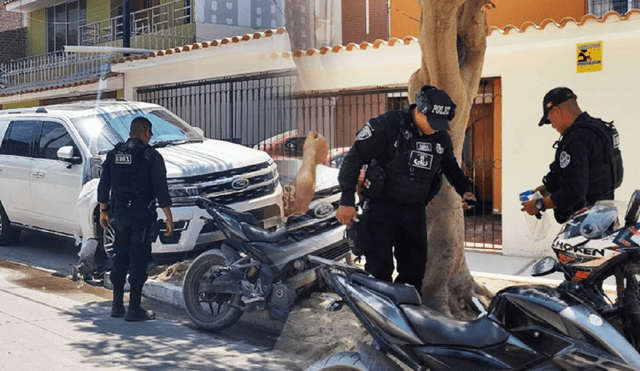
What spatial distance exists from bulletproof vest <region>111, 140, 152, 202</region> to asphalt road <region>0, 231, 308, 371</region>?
109 cm

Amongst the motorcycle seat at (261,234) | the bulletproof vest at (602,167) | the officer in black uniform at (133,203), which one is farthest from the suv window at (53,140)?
the bulletproof vest at (602,167)

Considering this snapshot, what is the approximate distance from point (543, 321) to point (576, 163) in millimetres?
1783

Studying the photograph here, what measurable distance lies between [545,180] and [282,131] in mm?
3166

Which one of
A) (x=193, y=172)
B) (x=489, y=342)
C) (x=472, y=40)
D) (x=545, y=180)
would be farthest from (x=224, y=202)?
(x=489, y=342)

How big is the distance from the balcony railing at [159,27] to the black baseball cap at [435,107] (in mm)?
3895

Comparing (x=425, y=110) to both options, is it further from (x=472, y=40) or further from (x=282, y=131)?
(x=282, y=131)

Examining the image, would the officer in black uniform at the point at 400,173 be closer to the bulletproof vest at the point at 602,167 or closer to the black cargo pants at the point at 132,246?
the bulletproof vest at the point at 602,167

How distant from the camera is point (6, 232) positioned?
387 inches

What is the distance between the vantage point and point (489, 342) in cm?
294

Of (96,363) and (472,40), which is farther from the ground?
Result: (472,40)

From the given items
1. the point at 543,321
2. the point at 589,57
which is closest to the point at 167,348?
the point at 543,321

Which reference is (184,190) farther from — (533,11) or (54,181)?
(533,11)

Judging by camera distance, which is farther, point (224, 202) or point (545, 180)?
point (224, 202)

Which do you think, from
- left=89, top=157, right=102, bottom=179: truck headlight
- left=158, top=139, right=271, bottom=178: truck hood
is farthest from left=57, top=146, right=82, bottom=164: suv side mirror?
left=158, top=139, right=271, bottom=178: truck hood
